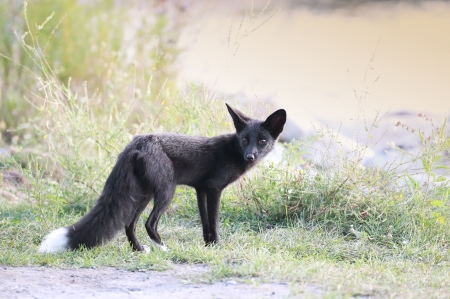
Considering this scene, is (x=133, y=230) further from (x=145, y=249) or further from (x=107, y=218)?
(x=107, y=218)

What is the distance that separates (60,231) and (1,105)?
657 cm

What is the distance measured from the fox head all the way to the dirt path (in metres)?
1.36

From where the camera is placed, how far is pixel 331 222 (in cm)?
573

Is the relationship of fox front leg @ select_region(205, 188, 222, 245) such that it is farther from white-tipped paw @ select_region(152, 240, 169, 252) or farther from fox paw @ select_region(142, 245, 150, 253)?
fox paw @ select_region(142, 245, 150, 253)

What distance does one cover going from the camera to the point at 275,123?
532 centimetres

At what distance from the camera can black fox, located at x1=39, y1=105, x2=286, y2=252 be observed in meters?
4.64

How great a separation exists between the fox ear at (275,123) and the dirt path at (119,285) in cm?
166

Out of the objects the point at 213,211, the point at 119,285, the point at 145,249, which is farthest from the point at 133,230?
the point at 119,285

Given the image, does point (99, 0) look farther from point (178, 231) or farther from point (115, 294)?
point (115, 294)

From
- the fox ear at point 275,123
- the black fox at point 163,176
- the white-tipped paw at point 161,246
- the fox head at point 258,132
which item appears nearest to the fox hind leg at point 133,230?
the black fox at point 163,176

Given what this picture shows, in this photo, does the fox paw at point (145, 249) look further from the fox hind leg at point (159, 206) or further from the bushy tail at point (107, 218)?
the bushy tail at point (107, 218)

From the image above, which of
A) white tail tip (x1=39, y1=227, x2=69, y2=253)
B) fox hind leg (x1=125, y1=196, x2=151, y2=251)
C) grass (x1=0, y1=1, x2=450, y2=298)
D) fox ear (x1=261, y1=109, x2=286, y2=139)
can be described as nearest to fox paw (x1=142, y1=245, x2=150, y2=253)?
fox hind leg (x1=125, y1=196, x2=151, y2=251)

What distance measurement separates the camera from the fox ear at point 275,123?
17.1ft

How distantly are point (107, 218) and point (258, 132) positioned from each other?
1.68m
